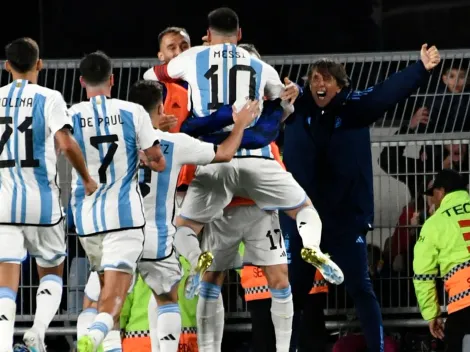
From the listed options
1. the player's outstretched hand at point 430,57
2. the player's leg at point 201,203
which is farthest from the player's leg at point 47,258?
the player's outstretched hand at point 430,57

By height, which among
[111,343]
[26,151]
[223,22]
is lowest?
[111,343]

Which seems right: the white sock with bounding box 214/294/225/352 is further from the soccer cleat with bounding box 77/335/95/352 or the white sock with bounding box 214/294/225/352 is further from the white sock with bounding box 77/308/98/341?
the soccer cleat with bounding box 77/335/95/352

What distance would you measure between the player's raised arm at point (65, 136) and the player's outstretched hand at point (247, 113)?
90 cm

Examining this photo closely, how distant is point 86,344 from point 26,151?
1.24m

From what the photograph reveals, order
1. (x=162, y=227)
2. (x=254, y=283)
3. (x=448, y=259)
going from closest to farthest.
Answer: (x=162, y=227), (x=448, y=259), (x=254, y=283)

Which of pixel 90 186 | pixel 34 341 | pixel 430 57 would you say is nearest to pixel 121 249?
pixel 90 186

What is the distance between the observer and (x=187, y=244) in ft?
29.3

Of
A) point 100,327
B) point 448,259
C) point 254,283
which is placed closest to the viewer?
point 100,327

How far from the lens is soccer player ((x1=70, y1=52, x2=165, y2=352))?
8.43 meters

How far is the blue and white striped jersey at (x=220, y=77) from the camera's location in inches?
349

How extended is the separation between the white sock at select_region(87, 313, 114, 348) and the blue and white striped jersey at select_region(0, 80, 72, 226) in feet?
2.51

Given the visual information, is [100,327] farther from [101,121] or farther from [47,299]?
[101,121]

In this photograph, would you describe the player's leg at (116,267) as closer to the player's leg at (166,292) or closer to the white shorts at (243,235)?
the player's leg at (166,292)

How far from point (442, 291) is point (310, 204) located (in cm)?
207
